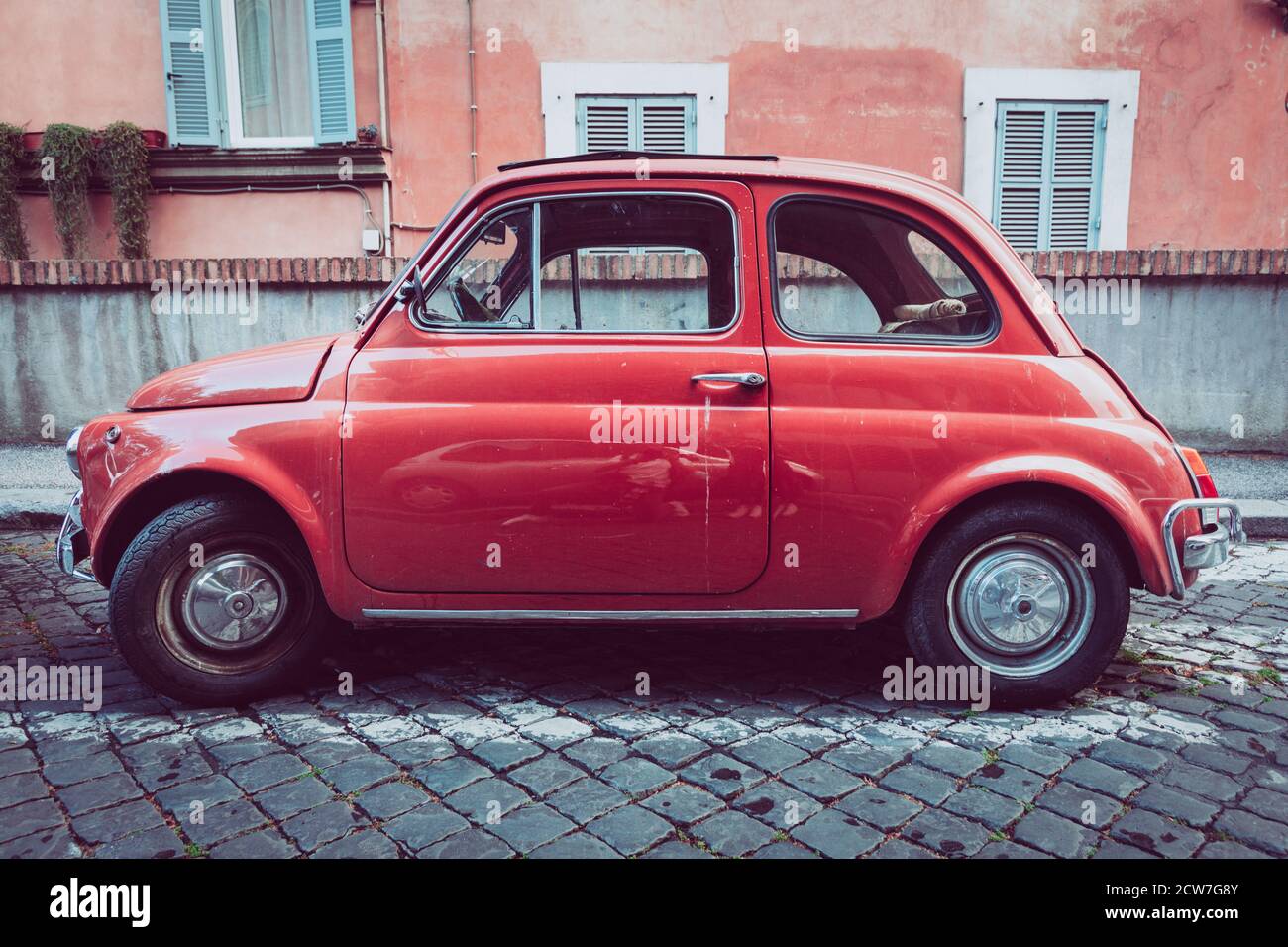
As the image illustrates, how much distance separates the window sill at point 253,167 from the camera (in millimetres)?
9125

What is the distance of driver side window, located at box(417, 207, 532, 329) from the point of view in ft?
10.5

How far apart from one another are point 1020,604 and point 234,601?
2.79 metres

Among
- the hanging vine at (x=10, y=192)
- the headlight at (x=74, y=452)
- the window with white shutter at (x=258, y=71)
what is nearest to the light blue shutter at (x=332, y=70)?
the window with white shutter at (x=258, y=71)

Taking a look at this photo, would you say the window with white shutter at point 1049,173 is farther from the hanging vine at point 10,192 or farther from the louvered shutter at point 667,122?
the hanging vine at point 10,192

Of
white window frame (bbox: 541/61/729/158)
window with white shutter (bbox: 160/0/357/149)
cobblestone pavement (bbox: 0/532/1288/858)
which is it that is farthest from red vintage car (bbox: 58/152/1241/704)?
window with white shutter (bbox: 160/0/357/149)

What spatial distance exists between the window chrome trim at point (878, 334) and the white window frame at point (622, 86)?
649 centimetres

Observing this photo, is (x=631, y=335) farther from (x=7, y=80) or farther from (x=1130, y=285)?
(x=7, y=80)

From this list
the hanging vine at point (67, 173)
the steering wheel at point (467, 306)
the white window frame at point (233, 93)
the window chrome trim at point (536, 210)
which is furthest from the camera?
the white window frame at point (233, 93)

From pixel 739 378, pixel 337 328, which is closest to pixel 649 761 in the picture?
pixel 739 378

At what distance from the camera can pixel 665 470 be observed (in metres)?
3.05

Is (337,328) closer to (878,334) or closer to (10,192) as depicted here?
(10,192)

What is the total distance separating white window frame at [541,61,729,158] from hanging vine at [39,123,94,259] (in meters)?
4.59

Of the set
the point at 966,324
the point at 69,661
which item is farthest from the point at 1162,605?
the point at 69,661

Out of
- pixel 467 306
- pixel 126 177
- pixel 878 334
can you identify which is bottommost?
pixel 878 334
